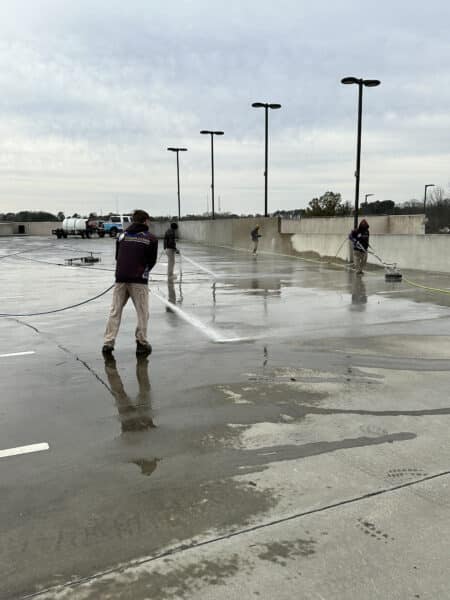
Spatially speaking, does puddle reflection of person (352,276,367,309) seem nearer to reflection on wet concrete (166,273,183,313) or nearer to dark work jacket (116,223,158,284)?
reflection on wet concrete (166,273,183,313)

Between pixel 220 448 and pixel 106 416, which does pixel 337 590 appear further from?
pixel 106 416

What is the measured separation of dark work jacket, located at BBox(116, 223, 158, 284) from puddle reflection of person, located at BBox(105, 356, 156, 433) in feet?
3.64

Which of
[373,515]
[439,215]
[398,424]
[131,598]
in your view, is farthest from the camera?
[439,215]

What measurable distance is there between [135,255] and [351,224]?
40320 millimetres

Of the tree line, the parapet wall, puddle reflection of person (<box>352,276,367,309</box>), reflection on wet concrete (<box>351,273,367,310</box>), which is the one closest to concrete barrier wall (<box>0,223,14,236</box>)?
the tree line

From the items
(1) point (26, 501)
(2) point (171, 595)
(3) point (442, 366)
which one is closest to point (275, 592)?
(2) point (171, 595)

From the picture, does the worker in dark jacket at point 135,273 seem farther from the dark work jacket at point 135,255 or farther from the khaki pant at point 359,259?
the khaki pant at point 359,259

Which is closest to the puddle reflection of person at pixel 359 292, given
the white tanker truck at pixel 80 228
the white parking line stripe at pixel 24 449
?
the white parking line stripe at pixel 24 449

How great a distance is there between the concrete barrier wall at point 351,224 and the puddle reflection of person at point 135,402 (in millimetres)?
38874

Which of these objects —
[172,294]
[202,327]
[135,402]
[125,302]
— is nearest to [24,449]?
[135,402]

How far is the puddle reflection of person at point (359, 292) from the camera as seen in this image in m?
12.0

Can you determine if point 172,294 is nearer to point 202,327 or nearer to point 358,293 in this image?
point 358,293

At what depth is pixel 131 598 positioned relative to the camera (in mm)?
2557

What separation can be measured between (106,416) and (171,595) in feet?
8.09
